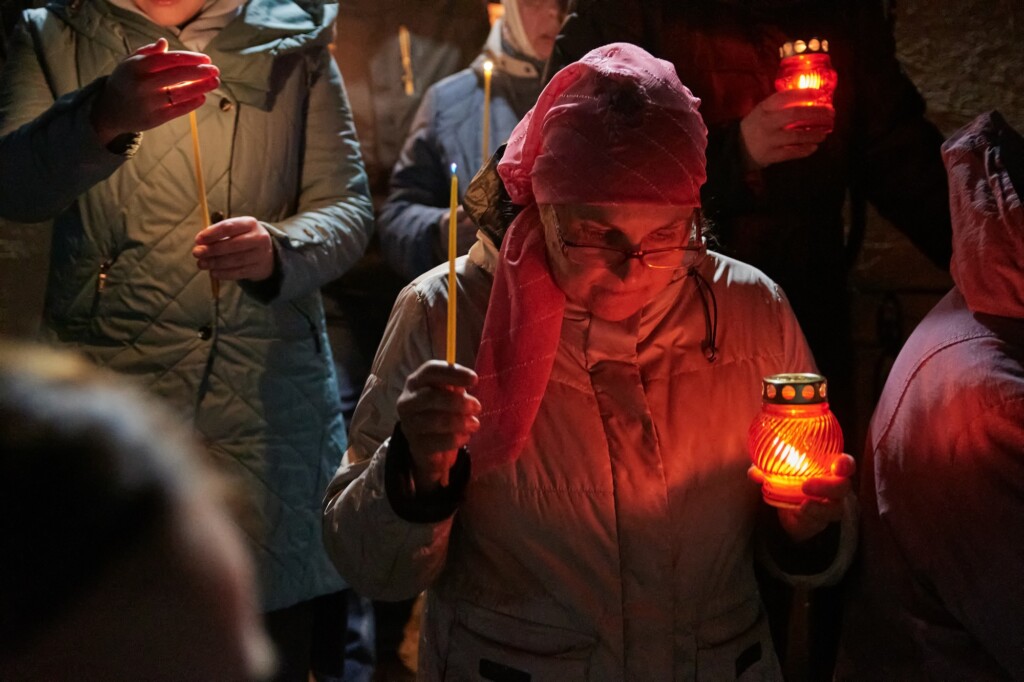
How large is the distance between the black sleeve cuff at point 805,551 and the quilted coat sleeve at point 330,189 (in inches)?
57.8

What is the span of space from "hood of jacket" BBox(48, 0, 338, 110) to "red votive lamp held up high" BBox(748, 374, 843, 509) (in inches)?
68.3

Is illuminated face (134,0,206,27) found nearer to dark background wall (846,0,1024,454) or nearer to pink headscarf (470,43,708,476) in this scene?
pink headscarf (470,43,708,476)

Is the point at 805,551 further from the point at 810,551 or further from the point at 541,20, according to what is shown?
the point at 541,20

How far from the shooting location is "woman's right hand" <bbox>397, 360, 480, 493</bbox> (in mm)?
1582

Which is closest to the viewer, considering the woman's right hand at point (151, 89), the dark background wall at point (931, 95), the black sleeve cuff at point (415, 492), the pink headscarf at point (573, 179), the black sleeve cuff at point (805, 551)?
the black sleeve cuff at point (415, 492)

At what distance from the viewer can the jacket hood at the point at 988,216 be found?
81.0 inches

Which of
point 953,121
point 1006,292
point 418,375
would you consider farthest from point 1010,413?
point 953,121

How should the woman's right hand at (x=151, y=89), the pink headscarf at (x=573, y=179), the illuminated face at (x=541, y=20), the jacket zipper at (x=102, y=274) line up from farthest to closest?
the illuminated face at (x=541, y=20) → the jacket zipper at (x=102, y=274) → the woman's right hand at (x=151, y=89) → the pink headscarf at (x=573, y=179)

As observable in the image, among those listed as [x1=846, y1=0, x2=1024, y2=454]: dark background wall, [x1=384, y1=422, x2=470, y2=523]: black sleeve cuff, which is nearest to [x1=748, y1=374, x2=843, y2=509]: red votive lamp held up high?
[x1=384, y1=422, x2=470, y2=523]: black sleeve cuff

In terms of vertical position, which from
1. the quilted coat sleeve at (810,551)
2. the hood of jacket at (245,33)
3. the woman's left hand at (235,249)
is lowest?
the quilted coat sleeve at (810,551)

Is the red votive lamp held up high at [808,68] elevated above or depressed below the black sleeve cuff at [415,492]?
above

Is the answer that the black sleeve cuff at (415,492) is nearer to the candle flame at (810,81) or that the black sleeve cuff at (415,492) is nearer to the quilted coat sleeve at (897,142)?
the candle flame at (810,81)

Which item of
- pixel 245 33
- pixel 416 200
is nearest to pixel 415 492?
pixel 245 33

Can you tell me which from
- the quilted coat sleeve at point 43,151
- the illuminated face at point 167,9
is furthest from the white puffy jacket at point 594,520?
the illuminated face at point 167,9
